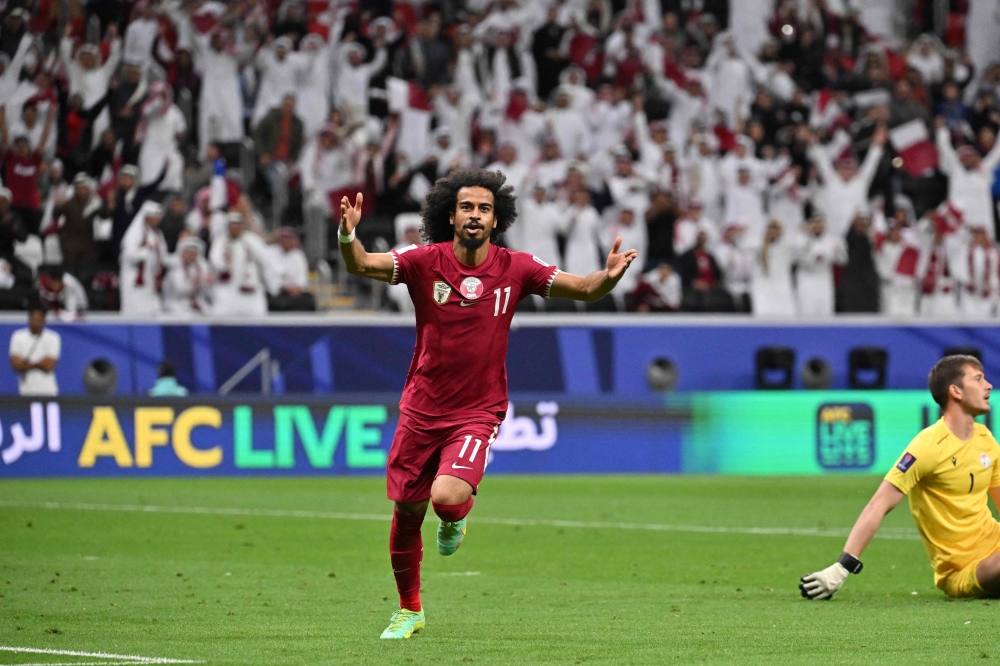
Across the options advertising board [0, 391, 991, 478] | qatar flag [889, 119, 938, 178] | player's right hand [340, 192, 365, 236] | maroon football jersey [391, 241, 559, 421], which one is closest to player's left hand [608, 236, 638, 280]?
maroon football jersey [391, 241, 559, 421]

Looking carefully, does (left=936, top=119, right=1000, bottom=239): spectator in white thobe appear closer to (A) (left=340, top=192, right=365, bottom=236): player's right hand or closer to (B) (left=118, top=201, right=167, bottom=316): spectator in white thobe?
(B) (left=118, top=201, right=167, bottom=316): spectator in white thobe

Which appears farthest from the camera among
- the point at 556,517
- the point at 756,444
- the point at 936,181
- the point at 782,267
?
the point at 936,181

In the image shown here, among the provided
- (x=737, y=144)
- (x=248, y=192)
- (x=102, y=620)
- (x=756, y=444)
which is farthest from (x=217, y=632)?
(x=737, y=144)

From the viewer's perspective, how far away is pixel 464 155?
23281 mm

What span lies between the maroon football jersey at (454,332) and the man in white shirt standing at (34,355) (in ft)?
44.0

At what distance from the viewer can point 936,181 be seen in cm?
2491

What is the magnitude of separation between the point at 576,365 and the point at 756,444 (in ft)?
10.2

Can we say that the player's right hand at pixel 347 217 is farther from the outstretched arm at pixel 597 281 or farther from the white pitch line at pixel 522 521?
the white pitch line at pixel 522 521

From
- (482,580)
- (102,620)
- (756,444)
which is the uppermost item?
(102,620)

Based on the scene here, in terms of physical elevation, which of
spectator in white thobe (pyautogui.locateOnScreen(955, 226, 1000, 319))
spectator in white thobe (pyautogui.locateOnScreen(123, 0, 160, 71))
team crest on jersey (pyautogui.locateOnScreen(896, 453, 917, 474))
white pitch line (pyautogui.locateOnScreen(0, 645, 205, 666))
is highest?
spectator in white thobe (pyautogui.locateOnScreen(123, 0, 160, 71))

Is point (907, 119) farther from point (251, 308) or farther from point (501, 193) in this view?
point (501, 193)

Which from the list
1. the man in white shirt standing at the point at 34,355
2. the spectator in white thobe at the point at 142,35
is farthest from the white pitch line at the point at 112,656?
the spectator in white thobe at the point at 142,35

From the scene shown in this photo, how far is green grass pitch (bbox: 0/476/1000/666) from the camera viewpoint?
7.04 m

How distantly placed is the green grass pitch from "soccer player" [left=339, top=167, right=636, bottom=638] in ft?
1.85
